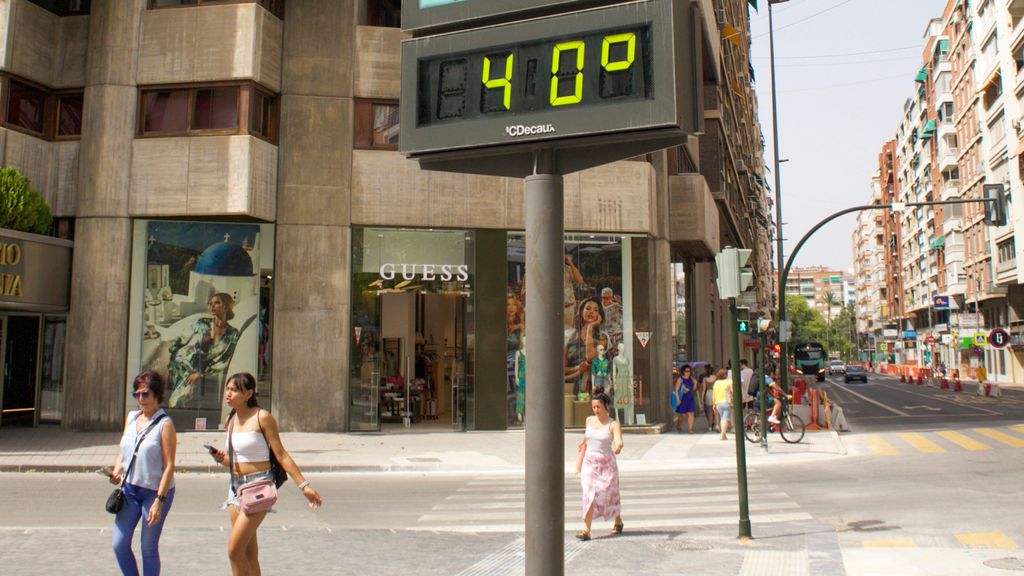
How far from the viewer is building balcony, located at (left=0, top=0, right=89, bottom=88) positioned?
64.5 ft

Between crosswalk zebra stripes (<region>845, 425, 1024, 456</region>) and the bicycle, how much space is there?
1.38 meters

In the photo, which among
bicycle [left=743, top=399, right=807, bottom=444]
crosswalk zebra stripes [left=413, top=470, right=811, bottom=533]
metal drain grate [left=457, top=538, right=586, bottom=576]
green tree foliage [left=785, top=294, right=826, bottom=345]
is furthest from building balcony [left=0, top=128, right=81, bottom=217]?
green tree foliage [left=785, top=294, right=826, bottom=345]

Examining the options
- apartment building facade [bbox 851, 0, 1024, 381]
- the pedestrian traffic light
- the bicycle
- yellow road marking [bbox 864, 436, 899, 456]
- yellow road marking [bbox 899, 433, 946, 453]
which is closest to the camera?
yellow road marking [bbox 864, 436, 899, 456]

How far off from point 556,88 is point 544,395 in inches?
56.3

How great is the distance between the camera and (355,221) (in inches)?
813

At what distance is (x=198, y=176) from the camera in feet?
64.3

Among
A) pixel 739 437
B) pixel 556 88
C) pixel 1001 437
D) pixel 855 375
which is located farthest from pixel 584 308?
pixel 855 375

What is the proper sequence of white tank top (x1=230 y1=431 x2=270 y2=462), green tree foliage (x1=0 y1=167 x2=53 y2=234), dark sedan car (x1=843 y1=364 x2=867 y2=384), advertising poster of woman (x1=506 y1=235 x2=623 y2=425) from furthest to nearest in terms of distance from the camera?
dark sedan car (x1=843 y1=364 x2=867 y2=384) → advertising poster of woman (x1=506 y1=235 x2=623 y2=425) → green tree foliage (x1=0 y1=167 x2=53 y2=234) → white tank top (x1=230 y1=431 x2=270 y2=462)

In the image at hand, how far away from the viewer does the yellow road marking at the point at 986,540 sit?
8562 millimetres

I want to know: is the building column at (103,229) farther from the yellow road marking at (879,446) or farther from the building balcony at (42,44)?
the yellow road marking at (879,446)

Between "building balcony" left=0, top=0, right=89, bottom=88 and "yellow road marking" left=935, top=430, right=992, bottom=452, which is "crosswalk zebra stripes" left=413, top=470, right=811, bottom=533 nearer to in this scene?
"yellow road marking" left=935, top=430, right=992, bottom=452

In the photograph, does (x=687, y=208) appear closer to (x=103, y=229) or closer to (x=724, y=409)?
(x=724, y=409)

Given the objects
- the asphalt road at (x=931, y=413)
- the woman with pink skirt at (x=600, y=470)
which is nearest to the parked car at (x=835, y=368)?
the asphalt road at (x=931, y=413)

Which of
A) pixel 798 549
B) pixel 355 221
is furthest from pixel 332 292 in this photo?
pixel 798 549
